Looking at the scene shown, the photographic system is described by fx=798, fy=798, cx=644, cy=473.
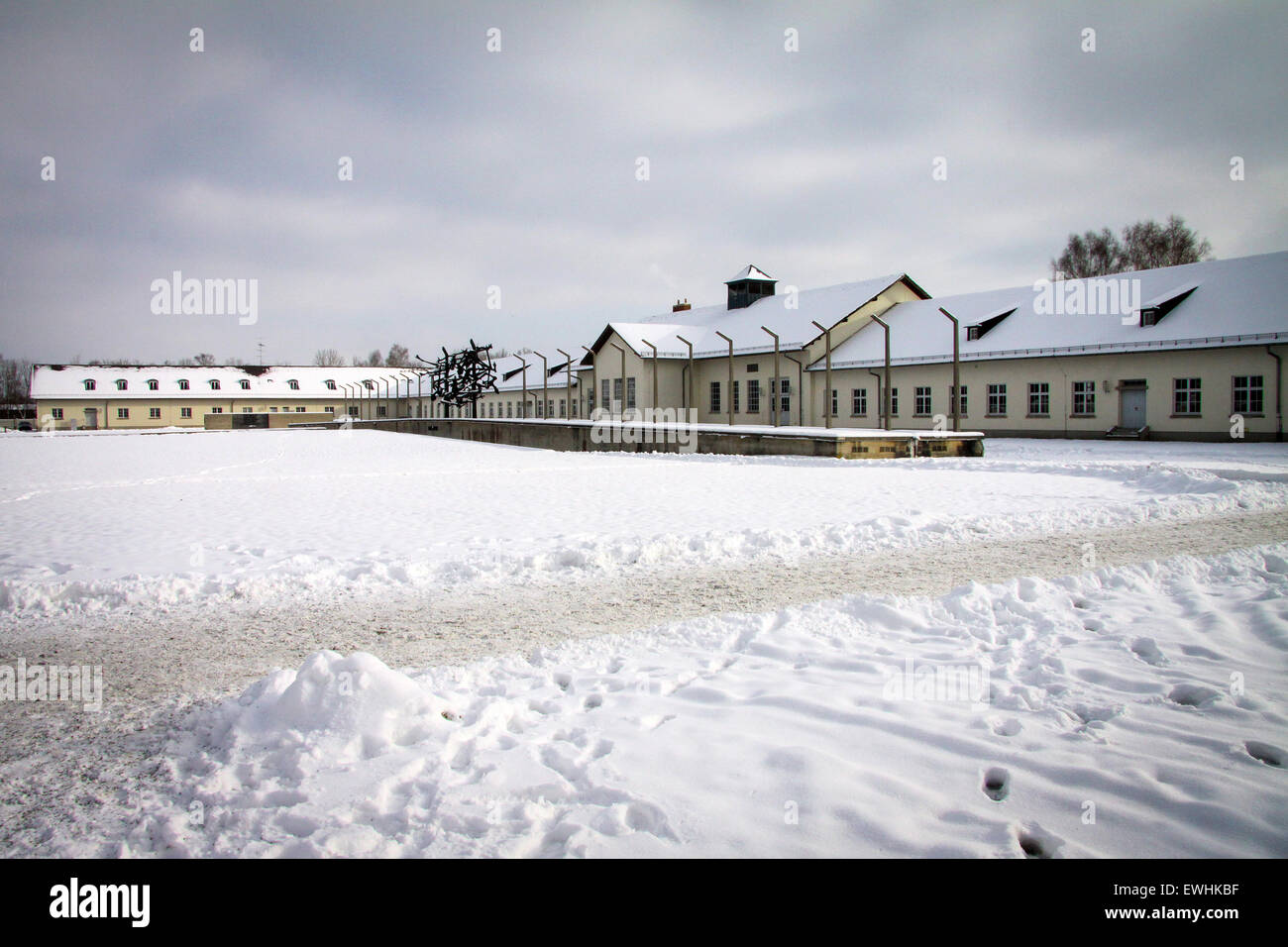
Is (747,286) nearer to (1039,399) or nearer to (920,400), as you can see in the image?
(920,400)

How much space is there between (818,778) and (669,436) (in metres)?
21.7

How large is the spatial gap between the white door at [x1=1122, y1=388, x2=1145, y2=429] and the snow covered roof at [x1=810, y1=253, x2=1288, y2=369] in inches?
66.9

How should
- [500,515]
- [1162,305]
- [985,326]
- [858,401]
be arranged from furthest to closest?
[858,401] < [985,326] < [1162,305] < [500,515]

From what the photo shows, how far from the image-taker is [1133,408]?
1154 inches

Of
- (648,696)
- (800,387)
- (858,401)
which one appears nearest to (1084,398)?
(858,401)

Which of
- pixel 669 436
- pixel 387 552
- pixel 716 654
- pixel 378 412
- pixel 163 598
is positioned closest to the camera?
pixel 716 654

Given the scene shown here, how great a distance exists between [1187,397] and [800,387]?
1527cm

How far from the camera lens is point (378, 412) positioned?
3088 inches

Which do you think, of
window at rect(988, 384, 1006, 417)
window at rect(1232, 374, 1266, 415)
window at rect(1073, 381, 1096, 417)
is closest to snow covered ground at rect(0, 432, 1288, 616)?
window at rect(1232, 374, 1266, 415)

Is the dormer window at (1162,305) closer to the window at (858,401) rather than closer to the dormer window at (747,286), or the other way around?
the window at (858,401)

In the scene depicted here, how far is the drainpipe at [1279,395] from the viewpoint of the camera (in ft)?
84.6

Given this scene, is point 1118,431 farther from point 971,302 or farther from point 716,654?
point 716,654

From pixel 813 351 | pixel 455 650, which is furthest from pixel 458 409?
pixel 455 650

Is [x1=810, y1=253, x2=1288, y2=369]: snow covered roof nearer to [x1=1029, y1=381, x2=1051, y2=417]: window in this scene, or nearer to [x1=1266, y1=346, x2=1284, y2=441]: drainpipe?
[x1=1266, y1=346, x2=1284, y2=441]: drainpipe
